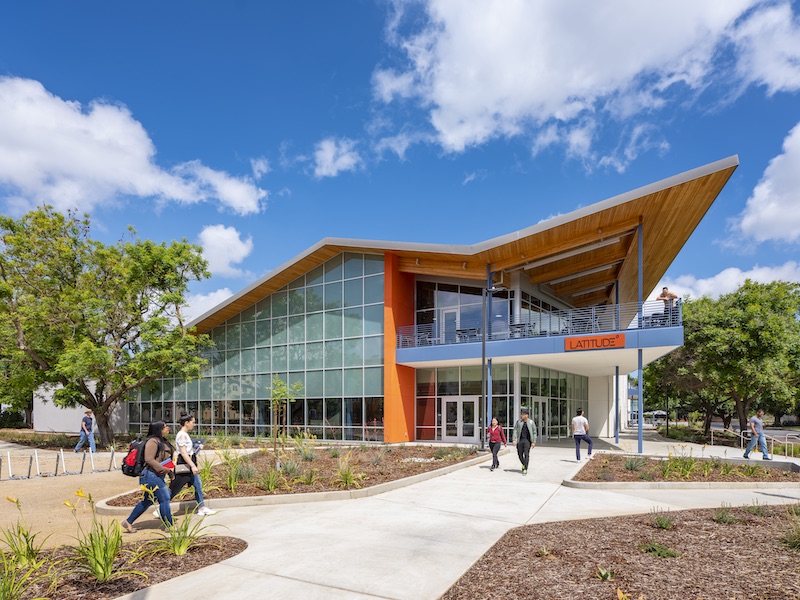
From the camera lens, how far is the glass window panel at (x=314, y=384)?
28031 mm

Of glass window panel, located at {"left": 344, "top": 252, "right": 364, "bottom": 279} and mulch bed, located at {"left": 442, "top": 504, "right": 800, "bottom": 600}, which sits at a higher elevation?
glass window panel, located at {"left": 344, "top": 252, "right": 364, "bottom": 279}

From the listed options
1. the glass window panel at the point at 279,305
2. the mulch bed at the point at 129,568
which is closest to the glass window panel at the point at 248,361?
the glass window panel at the point at 279,305

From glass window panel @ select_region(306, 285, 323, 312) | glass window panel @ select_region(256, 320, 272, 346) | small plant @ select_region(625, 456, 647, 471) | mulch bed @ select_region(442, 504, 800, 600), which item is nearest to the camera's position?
mulch bed @ select_region(442, 504, 800, 600)

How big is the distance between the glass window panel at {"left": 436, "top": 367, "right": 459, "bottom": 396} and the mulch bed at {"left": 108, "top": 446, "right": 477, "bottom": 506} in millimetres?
5559

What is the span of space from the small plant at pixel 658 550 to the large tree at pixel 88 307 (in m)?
23.4

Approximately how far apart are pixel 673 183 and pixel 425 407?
48.9ft

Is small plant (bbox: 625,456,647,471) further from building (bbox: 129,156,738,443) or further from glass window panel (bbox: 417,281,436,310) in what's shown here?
glass window panel (bbox: 417,281,436,310)

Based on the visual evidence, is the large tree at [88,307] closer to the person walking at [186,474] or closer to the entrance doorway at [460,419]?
the entrance doorway at [460,419]

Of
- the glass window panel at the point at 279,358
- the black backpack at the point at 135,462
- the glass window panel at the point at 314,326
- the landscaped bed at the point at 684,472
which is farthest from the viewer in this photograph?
the glass window panel at the point at 279,358

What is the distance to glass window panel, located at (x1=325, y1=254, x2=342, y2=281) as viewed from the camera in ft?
91.5

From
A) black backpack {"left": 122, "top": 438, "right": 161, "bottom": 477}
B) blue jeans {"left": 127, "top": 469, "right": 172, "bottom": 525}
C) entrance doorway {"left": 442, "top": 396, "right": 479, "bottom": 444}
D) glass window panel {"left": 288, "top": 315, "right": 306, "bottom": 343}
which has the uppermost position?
glass window panel {"left": 288, "top": 315, "right": 306, "bottom": 343}

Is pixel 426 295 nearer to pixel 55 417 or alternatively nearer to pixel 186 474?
pixel 186 474

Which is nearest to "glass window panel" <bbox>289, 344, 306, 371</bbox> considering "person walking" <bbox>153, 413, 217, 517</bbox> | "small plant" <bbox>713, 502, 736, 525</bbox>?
"person walking" <bbox>153, 413, 217, 517</bbox>

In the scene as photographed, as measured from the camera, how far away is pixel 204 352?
1310 inches
